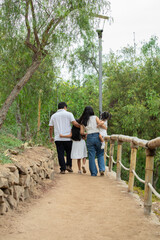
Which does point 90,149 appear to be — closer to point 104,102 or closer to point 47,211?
point 47,211

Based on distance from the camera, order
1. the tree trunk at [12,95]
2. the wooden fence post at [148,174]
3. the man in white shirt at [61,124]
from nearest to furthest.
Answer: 1. the wooden fence post at [148,174]
2. the man in white shirt at [61,124]
3. the tree trunk at [12,95]

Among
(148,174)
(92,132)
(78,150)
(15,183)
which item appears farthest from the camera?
(78,150)

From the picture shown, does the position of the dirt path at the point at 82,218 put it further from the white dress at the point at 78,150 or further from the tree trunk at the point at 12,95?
the tree trunk at the point at 12,95

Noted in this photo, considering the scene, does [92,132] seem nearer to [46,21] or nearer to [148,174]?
[46,21]

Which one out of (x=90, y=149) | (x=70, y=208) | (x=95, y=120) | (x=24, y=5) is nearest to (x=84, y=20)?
(x=24, y=5)

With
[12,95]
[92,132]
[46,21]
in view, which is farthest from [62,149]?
[46,21]

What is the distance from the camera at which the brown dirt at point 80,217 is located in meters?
3.61

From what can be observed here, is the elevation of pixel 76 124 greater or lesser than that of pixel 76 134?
greater

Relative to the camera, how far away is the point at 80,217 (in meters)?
4.44

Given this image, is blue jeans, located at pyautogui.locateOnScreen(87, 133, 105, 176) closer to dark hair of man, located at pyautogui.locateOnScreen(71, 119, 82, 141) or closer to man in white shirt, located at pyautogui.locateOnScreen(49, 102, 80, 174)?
dark hair of man, located at pyautogui.locateOnScreen(71, 119, 82, 141)

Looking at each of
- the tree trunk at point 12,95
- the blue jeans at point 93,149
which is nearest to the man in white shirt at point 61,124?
the blue jeans at point 93,149

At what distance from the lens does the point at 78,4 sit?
9.00 m

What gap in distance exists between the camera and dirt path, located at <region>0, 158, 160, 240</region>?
360cm

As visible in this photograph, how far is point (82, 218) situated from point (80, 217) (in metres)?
0.06
